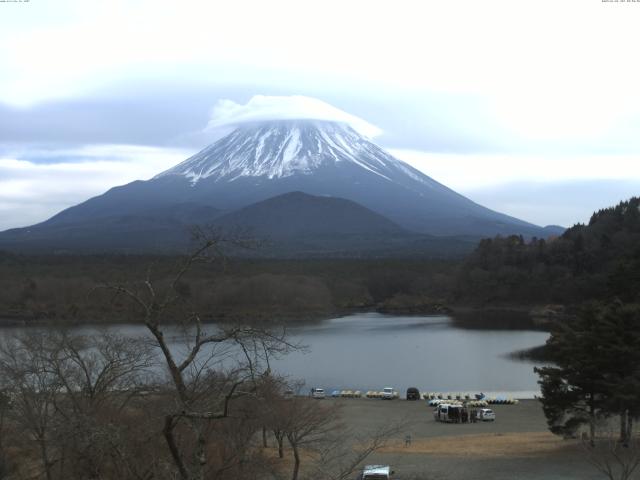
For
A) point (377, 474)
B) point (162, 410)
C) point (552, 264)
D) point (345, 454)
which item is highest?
point (552, 264)

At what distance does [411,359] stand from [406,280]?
3592 centimetres

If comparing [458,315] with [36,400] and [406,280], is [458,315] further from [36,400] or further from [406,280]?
[36,400]

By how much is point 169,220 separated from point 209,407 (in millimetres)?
114999

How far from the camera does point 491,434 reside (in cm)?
1612

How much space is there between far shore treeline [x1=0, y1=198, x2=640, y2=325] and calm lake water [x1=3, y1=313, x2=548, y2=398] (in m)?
8.10

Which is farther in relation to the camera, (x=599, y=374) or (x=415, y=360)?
(x=415, y=360)

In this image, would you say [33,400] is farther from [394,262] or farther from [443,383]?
[394,262]

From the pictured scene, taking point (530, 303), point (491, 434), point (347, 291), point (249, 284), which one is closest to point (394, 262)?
point (347, 291)

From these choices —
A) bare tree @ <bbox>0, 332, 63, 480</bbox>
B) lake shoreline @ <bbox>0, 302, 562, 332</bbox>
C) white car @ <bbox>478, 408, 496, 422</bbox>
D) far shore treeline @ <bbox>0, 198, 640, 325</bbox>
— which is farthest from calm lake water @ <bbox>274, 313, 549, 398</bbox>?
bare tree @ <bbox>0, 332, 63, 480</bbox>

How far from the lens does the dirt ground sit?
36.2 feet

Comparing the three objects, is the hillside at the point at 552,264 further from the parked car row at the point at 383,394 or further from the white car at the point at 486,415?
the white car at the point at 486,415

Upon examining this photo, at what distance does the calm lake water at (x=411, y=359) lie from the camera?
81.6 feet

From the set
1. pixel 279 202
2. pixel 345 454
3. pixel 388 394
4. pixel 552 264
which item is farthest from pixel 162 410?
pixel 279 202

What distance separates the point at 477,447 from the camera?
13.8 meters
